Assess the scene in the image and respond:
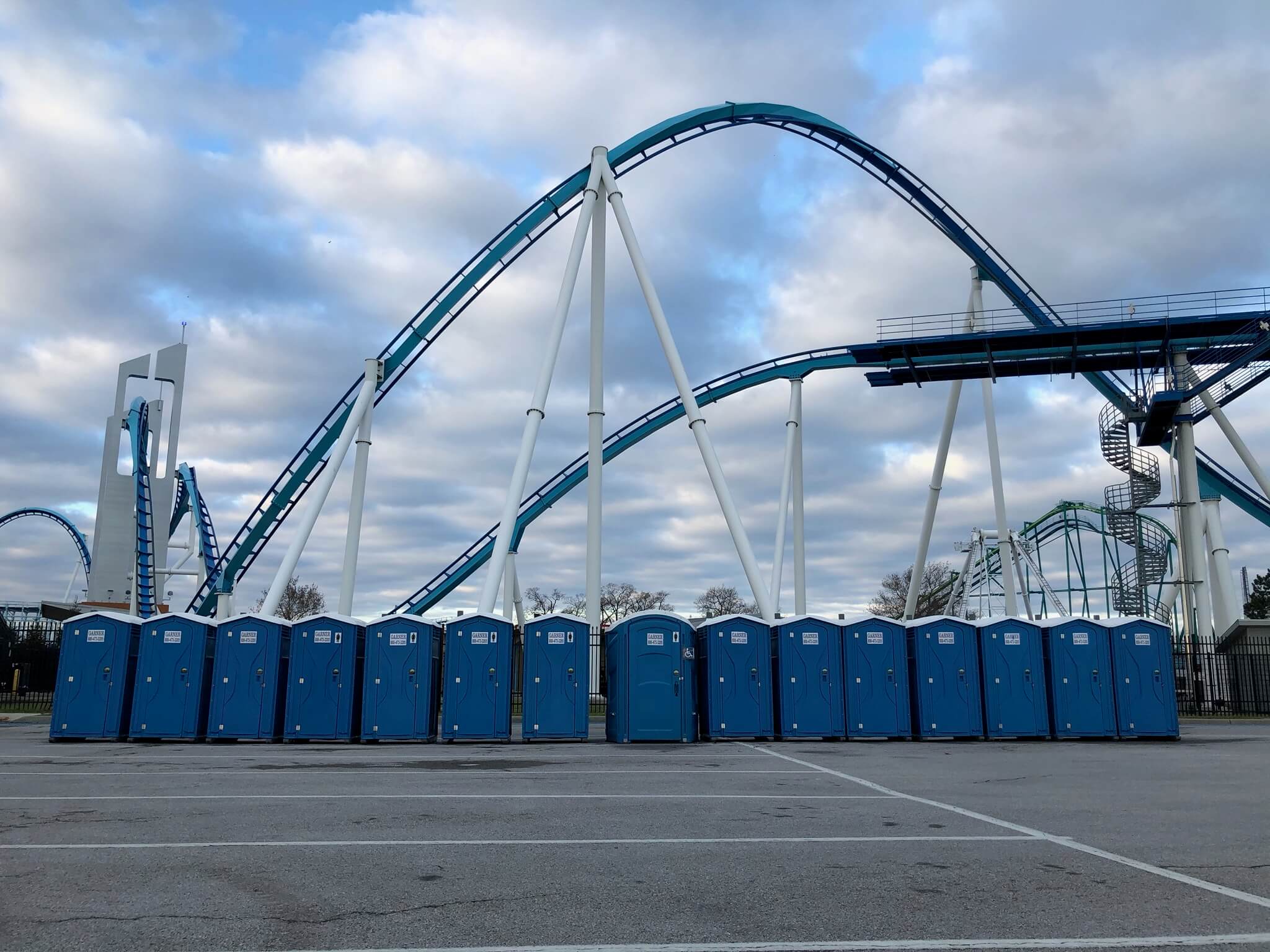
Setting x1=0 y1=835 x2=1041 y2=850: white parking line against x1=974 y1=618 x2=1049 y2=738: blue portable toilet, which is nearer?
x1=0 y1=835 x2=1041 y2=850: white parking line

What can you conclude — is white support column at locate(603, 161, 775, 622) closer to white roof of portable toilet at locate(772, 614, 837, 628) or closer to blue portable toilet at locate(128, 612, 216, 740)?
white roof of portable toilet at locate(772, 614, 837, 628)

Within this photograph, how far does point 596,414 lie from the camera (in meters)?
23.0

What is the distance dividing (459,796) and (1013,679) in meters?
11.8

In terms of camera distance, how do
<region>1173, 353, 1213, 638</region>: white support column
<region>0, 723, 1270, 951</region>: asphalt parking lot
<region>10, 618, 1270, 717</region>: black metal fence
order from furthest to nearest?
<region>1173, 353, 1213, 638</region>: white support column, <region>10, 618, 1270, 717</region>: black metal fence, <region>0, 723, 1270, 951</region>: asphalt parking lot

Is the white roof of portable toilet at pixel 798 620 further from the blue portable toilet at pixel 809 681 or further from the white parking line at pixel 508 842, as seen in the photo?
the white parking line at pixel 508 842

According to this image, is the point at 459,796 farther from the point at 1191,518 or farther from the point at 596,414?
the point at 1191,518

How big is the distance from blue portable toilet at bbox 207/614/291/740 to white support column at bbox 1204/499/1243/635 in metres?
26.5

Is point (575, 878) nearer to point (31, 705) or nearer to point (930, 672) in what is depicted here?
point (930, 672)

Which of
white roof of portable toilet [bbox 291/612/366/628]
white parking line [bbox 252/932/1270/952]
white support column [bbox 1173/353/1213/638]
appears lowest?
white parking line [bbox 252/932/1270/952]

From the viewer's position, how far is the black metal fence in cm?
2459

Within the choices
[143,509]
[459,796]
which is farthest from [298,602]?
[459,796]

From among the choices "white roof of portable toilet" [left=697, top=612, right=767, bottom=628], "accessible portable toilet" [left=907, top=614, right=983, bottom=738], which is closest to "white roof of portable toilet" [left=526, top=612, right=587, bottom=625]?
"white roof of portable toilet" [left=697, top=612, right=767, bottom=628]

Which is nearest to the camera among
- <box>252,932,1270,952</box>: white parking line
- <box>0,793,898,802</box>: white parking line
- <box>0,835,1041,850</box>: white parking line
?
<box>252,932,1270,952</box>: white parking line

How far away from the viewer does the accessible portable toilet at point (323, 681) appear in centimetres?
1686
